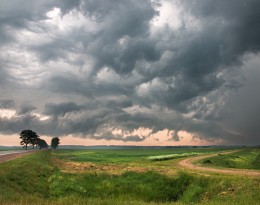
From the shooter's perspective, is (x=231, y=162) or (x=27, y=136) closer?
(x=231, y=162)

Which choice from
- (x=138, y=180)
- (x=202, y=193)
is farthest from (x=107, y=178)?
(x=202, y=193)

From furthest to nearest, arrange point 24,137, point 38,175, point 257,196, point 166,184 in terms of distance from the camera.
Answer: point 24,137 < point 38,175 < point 166,184 < point 257,196

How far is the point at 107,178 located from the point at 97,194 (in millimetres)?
5016

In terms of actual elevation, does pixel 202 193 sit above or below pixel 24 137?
below

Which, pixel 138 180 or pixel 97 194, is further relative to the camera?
pixel 138 180

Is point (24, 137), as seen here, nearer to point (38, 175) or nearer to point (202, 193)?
point (38, 175)

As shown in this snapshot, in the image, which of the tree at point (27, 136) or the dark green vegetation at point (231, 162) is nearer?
the dark green vegetation at point (231, 162)

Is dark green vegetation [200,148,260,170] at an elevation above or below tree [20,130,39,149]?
below

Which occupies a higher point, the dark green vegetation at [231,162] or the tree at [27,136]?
the tree at [27,136]

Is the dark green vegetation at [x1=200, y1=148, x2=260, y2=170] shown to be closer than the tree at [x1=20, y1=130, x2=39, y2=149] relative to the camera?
Yes

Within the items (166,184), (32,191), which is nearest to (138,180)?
(166,184)

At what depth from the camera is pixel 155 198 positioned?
30.9 metres

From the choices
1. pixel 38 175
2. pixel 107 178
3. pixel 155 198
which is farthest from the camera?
pixel 38 175

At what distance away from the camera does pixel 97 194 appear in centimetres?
3134
